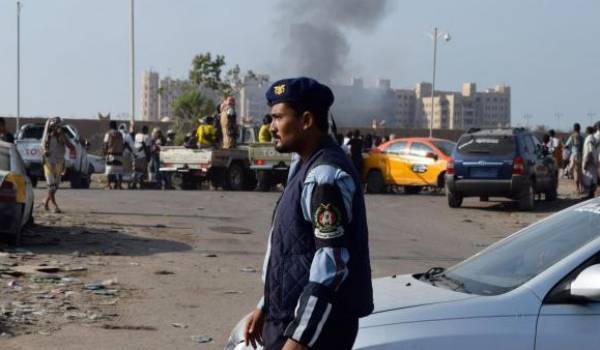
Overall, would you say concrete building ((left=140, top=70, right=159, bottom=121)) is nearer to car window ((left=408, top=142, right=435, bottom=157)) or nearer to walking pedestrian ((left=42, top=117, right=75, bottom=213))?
car window ((left=408, top=142, right=435, bottom=157))

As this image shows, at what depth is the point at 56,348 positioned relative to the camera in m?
7.53

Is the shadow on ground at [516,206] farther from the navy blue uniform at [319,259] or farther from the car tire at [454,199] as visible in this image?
the navy blue uniform at [319,259]

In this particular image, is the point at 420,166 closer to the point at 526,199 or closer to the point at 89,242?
the point at 526,199

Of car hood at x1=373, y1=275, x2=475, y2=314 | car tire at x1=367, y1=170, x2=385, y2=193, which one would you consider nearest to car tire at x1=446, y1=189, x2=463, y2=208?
car tire at x1=367, y1=170, x2=385, y2=193

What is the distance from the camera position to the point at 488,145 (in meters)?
20.5

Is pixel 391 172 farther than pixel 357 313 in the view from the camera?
Yes

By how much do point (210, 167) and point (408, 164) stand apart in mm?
5281

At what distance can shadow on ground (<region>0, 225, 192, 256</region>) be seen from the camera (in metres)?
12.8

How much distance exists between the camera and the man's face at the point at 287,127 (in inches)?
143

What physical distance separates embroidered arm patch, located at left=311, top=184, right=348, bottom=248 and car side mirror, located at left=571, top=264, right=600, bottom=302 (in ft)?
4.80

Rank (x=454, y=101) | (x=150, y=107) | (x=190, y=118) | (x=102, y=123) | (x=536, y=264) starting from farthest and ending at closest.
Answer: (x=150, y=107) < (x=454, y=101) < (x=190, y=118) < (x=102, y=123) < (x=536, y=264)

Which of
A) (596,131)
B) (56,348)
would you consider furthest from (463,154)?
(56,348)

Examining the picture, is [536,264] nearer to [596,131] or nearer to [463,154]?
[463,154]

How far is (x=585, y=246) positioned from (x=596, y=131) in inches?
720
